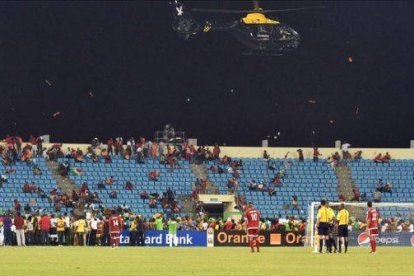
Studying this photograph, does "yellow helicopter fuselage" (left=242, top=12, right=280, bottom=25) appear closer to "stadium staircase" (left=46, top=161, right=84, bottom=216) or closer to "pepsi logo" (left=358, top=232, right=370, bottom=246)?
"stadium staircase" (left=46, top=161, right=84, bottom=216)

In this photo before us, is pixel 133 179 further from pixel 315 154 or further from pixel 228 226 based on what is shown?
pixel 315 154

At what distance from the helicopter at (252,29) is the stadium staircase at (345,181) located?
6.77 m

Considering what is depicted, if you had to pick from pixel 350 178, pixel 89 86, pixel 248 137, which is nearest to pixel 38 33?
pixel 89 86

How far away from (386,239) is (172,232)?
8915 millimetres

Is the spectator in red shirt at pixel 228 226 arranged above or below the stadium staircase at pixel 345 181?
below

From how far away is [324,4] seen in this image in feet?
218

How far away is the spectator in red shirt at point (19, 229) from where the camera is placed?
52344 mm

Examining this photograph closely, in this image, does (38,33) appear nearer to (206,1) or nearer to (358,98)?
(206,1)

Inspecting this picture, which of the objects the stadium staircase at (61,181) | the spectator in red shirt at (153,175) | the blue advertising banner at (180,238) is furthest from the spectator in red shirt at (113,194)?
the blue advertising banner at (180,238)

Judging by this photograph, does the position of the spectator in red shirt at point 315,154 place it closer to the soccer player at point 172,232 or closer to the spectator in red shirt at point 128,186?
the spectator in red shirt at point 128,186

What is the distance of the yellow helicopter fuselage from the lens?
218 feet

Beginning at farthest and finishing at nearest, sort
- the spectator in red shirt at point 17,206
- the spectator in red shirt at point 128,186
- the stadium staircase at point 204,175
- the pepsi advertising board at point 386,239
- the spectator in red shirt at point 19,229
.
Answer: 1. the stadium staircase at point 204,175
2. the spectator in red shirt at point 128,186
3. the spectator in red shirt at point 17,206
4. the pepsi advertising board at point 386,239
5. the spectator in red shirt at point 19,229

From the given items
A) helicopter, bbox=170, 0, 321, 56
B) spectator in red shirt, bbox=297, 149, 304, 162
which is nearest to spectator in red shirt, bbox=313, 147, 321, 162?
spectator in red shirt, bbox=297, 149, 304, 162

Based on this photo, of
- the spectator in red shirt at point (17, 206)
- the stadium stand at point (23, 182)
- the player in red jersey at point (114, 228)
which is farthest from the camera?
the stadium stand at point (23, 182)
